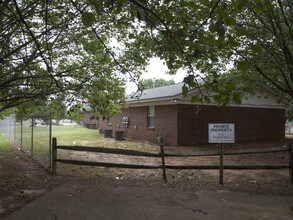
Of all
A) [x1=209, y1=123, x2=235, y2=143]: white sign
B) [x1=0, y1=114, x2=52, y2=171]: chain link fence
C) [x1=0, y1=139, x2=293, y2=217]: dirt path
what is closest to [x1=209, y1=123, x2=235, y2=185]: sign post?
[x1=209, y1=123, x2=235, y2=143]: white sign

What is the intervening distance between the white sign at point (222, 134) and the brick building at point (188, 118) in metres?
8.06

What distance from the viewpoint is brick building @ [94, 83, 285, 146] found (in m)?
17.6

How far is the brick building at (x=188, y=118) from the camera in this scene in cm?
1759

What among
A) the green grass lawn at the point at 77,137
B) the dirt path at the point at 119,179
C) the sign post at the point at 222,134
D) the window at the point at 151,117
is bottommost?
the dirt path at the point at 119,179

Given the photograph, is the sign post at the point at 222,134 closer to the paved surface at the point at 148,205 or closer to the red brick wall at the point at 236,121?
the paved surface at the point at 148,205

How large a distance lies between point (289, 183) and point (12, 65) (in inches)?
330

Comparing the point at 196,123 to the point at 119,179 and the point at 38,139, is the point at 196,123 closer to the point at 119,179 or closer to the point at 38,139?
the point at 38,139

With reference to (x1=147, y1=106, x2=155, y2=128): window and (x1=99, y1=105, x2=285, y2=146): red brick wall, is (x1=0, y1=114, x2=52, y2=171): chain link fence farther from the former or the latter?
(x1=147, y1=106, x2=155, y2=128): window

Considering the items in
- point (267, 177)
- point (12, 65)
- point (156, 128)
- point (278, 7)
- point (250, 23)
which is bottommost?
point (267, 177)

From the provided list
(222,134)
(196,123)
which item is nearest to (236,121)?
(196,123)

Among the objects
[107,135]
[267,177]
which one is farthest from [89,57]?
[107,135]

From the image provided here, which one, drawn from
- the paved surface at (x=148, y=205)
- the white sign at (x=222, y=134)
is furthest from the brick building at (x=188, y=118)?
the paved surface at (x=148, y=205)

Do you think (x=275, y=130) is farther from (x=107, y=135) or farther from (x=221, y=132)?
(x=221, y=132)

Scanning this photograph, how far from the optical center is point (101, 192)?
6.79 m
